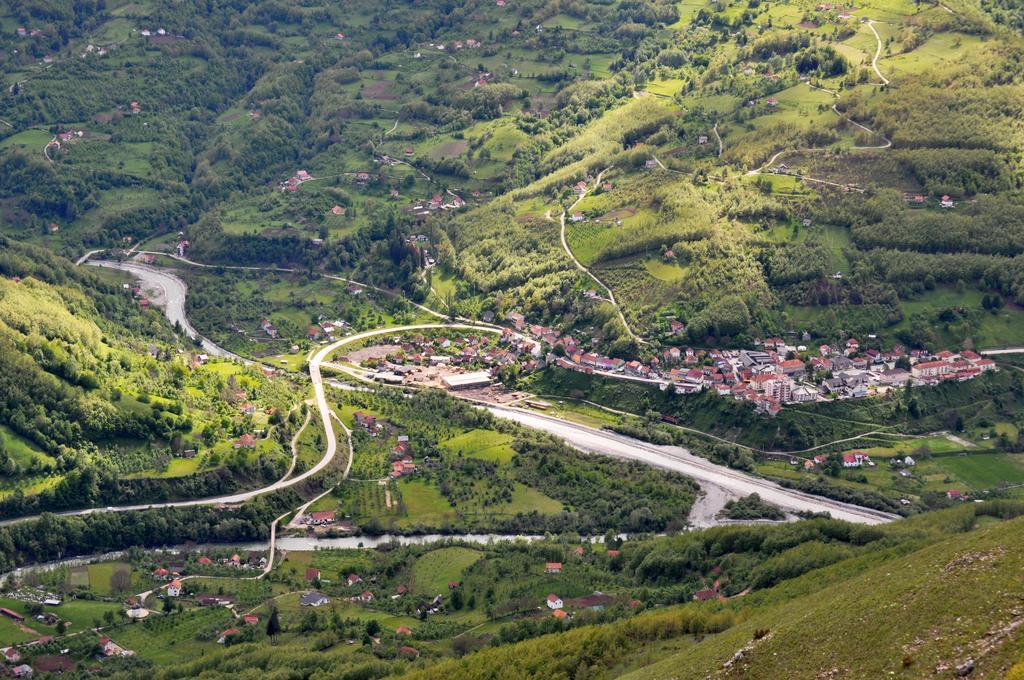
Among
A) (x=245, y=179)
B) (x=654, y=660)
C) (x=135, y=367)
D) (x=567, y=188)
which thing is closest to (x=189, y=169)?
(x=245, y=179)

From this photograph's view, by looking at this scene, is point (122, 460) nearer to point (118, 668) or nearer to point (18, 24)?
point (118, 668)

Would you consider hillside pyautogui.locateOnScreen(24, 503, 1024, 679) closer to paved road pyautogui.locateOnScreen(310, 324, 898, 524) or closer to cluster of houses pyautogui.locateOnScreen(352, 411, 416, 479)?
paved road pyautogui.locateOnScreen(310, 324, 898, 524)

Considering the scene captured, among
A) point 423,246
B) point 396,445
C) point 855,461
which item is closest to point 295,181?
point 423,246

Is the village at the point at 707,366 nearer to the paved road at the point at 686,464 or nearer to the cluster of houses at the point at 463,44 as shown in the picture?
the paved road at the point at 686,464

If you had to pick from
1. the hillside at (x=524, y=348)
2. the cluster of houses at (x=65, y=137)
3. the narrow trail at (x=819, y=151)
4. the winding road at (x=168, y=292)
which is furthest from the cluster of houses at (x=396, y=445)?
the cluster of houses at (x=65, y=137)

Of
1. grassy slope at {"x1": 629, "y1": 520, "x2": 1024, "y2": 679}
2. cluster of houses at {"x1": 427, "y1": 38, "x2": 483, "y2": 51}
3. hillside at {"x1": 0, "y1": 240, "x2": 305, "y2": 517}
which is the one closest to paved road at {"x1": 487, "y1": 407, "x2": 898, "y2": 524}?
hillside at {"x1": 0, "y1": 240, "x2": 305, "y2": 517}

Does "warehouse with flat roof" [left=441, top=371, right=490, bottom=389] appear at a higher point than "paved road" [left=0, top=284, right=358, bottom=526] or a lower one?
lower
